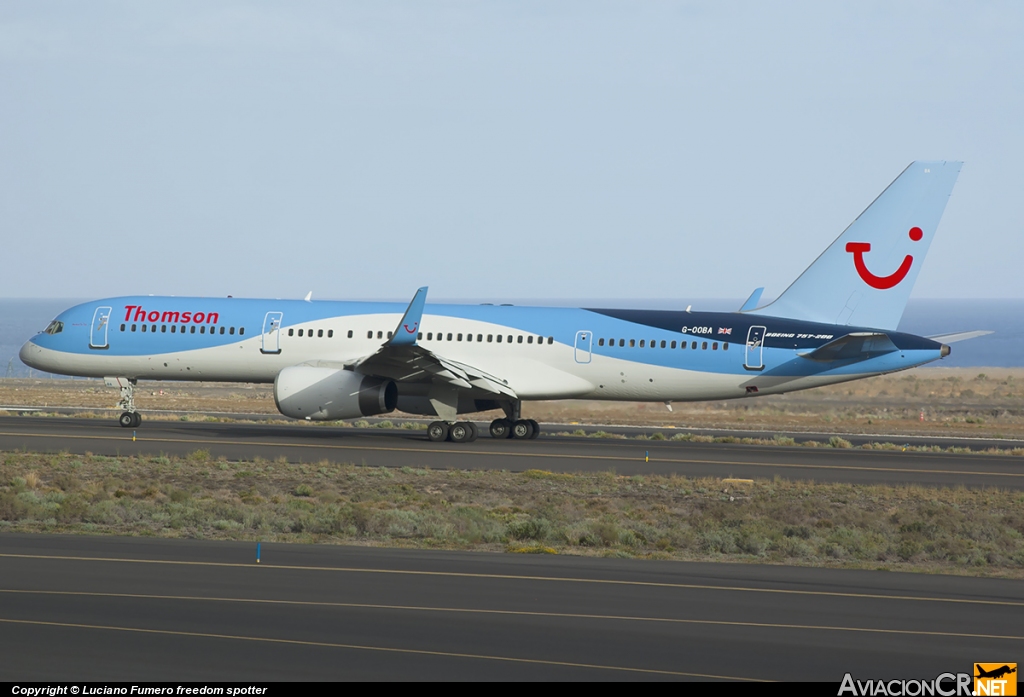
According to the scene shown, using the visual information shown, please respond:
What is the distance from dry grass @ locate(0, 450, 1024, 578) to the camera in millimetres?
19469

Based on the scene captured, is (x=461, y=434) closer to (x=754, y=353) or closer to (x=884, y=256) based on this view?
(x=754, y=353)

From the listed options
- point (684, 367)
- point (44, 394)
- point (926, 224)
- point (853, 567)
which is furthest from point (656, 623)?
point (44, 394)

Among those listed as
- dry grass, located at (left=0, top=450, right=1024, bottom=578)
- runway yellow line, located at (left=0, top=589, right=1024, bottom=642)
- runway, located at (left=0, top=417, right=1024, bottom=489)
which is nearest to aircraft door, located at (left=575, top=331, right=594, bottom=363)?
runway, located at (left=0, top=417, right=1024, bottom=489)

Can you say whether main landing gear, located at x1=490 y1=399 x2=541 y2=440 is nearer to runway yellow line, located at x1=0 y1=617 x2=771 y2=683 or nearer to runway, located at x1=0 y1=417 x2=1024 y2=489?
runway, located at x1=0 y1=417 x2=1024 y2=489

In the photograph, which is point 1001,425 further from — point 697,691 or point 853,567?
point 697,691

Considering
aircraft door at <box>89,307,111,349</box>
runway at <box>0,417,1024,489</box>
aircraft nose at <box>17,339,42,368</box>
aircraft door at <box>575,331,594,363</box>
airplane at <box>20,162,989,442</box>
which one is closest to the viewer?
runway at <box>0,417,1024,489</box>

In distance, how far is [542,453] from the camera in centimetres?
3180

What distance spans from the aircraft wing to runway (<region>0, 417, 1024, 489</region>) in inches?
68.9

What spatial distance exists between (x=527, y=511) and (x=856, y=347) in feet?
46.4

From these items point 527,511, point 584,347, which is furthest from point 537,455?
point 527,511

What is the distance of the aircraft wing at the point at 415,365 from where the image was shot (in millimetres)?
31906

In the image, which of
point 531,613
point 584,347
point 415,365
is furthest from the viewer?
point 584,347

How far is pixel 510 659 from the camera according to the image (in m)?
10.9

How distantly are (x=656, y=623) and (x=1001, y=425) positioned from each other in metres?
43.2
